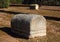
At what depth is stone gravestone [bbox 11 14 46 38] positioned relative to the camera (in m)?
11.6

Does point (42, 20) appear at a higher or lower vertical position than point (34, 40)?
higher

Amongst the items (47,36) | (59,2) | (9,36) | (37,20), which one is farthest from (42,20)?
(59,2)

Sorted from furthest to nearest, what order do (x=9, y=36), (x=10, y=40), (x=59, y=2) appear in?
(x=59, y=2), (x=9, y=36), (x=10, y=40)

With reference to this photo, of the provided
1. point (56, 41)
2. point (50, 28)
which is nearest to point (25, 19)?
point (56, 41)

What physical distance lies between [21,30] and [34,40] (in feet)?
3.68

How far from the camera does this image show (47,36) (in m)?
12.5

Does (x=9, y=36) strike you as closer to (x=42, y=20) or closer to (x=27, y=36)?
(x=27, y=36)

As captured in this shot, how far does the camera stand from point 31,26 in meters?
11.6

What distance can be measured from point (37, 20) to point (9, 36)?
1.96 m

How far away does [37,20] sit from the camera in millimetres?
11742

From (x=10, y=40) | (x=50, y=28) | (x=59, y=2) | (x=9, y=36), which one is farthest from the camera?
(x=59, y=2)

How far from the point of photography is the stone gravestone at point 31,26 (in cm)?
1162

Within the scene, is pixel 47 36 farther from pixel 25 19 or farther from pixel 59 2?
pixel 59 2

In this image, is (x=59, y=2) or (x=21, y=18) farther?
(x=59, y=2)
